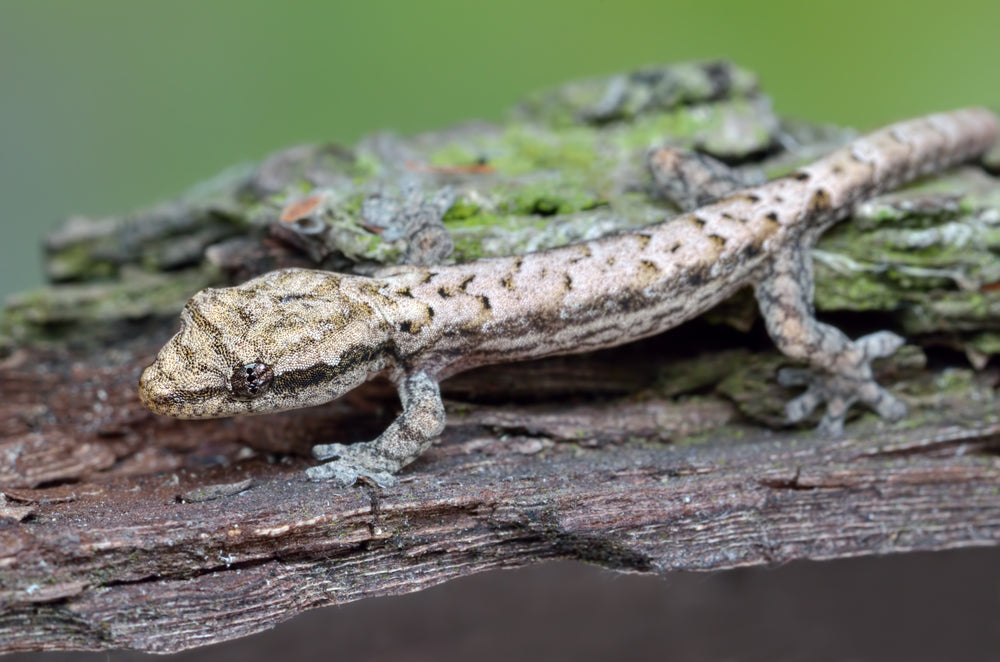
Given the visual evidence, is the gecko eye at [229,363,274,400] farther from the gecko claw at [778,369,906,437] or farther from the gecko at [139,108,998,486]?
the gecko claw at [778,369,906,437]

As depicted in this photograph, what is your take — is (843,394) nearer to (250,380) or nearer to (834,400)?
(834,400)

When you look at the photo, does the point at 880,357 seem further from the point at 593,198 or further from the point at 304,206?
the point at 304,206

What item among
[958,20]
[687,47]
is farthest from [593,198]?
[958,20]

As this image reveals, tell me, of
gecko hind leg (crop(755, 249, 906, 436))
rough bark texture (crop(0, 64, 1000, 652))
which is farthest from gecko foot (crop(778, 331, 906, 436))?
rough bark texture (crop(0, 64, 1000, 652))

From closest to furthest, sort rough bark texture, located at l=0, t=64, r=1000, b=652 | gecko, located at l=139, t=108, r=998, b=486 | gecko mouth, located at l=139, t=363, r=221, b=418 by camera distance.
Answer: rough bark texture, located at l=0, t=64, r=1000, b=652 → gecko mouth, located at l=139, t=363, r=221, b=418 → gecko, located at l=139, t=108, r=998, b=486

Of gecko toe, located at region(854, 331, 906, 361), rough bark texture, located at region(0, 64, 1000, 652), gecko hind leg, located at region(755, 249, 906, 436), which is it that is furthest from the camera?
gecko toe, located at region(854, 331, 906, 361)

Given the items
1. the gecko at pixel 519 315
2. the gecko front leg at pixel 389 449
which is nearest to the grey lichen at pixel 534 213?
the gecko at pixel 519 315

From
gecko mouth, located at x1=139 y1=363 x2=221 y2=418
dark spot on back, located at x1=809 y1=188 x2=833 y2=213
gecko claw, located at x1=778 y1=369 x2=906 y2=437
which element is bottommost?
gecko claw, located at x1=778 y1=369 x2=906 y2=437

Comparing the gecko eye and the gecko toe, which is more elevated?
the gecko eye

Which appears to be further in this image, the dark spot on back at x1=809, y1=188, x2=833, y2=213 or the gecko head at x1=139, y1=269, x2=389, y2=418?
the dark spot on back at x1=809, y1=188, x2=833, y2=213
